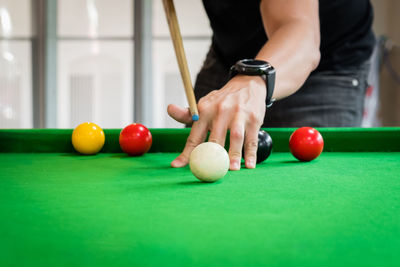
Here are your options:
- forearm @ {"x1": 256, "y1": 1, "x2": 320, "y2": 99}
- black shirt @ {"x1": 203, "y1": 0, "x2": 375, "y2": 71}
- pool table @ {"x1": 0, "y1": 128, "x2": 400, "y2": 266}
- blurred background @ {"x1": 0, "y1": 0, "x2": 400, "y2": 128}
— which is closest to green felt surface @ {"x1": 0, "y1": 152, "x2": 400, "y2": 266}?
pool table @ {"x1": 0, "y1": 128, "x2": 400, "y2": 266}

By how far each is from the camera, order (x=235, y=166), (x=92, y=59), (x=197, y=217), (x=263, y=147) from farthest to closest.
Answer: (x=92, y=59) → (x=263, y=147) → (x=235, y=166) → (x=197, y=217)

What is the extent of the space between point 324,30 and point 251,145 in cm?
137

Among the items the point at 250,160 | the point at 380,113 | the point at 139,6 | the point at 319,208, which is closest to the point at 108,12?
the point at 139,6

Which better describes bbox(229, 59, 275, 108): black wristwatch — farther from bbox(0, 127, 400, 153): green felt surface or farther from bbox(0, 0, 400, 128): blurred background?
bbox(0, 0, 400, 128): blurred background

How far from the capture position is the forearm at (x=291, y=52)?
69.4 inches

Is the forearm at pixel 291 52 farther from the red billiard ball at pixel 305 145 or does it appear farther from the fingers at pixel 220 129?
the fingers at pixel 220 129

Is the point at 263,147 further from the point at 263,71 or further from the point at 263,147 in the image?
the point at 263,71

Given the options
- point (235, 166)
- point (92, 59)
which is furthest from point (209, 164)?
point (92, 59)

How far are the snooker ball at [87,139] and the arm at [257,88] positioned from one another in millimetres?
368

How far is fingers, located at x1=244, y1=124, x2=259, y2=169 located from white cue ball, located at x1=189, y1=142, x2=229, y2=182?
0.79 feet

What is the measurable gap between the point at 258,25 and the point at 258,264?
2.18m

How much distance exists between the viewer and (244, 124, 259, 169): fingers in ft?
4.58

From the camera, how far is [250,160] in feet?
4.59

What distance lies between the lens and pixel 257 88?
5.17 feet
